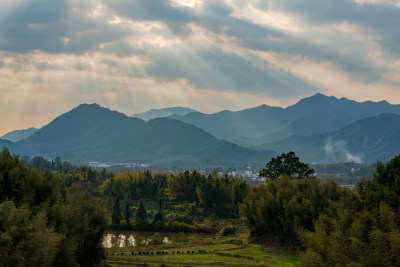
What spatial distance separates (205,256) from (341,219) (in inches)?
476

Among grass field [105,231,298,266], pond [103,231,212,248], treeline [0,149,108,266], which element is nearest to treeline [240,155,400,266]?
grass field [105,231,298,266]

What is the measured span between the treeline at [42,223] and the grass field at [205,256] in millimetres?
5263

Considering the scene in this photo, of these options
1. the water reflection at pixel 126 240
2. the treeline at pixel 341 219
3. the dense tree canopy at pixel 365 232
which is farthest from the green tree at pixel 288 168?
the dense tree canopy at pixel 365 232

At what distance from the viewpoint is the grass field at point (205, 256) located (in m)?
25.0

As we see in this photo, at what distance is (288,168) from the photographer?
149ft

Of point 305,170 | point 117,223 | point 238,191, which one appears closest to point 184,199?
point 238,191

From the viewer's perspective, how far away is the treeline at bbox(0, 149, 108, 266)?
40.5ft

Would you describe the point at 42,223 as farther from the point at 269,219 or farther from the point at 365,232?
the point at 269,219

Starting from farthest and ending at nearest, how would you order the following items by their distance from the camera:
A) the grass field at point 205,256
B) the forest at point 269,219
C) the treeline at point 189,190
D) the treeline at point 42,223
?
the treeline at point 189,190
the grass field at point 205,256
the forest at point 269,219
the treeline at point 42,223

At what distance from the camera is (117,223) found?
48688mm

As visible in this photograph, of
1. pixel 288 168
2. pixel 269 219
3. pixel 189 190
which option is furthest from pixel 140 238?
pixel 189 190

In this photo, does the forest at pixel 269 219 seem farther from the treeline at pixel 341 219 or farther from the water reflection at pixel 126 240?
the water reflection at pixel 126 240

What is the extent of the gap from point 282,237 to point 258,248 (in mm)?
2338

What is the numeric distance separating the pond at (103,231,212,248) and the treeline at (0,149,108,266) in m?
16.3
